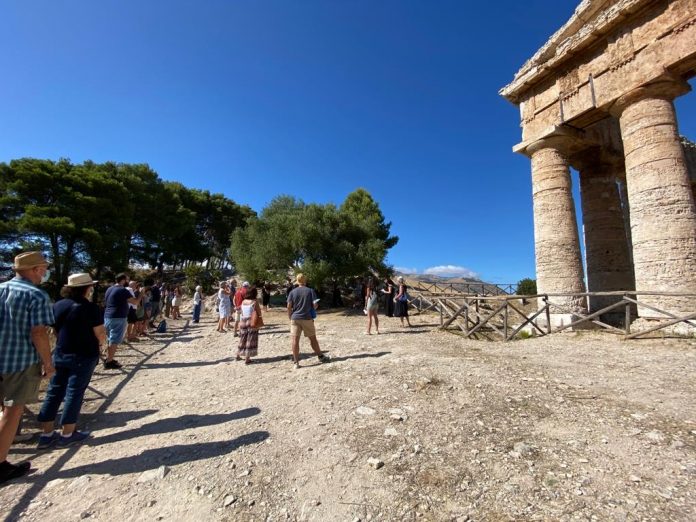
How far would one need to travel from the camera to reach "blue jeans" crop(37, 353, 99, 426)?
3467 mm

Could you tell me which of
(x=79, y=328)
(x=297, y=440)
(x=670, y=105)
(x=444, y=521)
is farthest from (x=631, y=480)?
(x=670, y=105)

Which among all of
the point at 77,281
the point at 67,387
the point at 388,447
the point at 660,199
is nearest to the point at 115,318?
the point at 77,281

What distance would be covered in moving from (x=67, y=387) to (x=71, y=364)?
0.29 meters

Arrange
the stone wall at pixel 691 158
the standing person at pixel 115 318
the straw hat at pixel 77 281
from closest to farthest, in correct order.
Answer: the straw hat at pixel 77 281 → the standing person at pixel 115 318 → the stone wall at pixel 691 158

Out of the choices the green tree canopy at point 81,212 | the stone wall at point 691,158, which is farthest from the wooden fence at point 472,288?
the green tree canopy at point 81,212

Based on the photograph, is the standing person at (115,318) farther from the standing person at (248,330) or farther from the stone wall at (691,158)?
the stone wall at (691,158)

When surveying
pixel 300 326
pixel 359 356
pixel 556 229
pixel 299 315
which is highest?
pixel 556 229

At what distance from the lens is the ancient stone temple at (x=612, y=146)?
26.2ft

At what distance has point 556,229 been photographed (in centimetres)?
1033

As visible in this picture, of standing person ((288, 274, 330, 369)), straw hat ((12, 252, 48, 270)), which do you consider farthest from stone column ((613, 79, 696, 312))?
straw hat ((12, 252, 48, 270))

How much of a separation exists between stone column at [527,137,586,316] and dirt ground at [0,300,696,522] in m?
→ 4.43

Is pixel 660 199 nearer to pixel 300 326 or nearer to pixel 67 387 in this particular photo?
pixel 300 326

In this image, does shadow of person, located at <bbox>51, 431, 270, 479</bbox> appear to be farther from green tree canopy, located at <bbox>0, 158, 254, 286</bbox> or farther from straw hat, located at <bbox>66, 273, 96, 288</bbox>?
green tree canopy, located at <bbox>0, 158, 254, 286</bbox>

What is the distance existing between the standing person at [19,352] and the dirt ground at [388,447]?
47 cm
